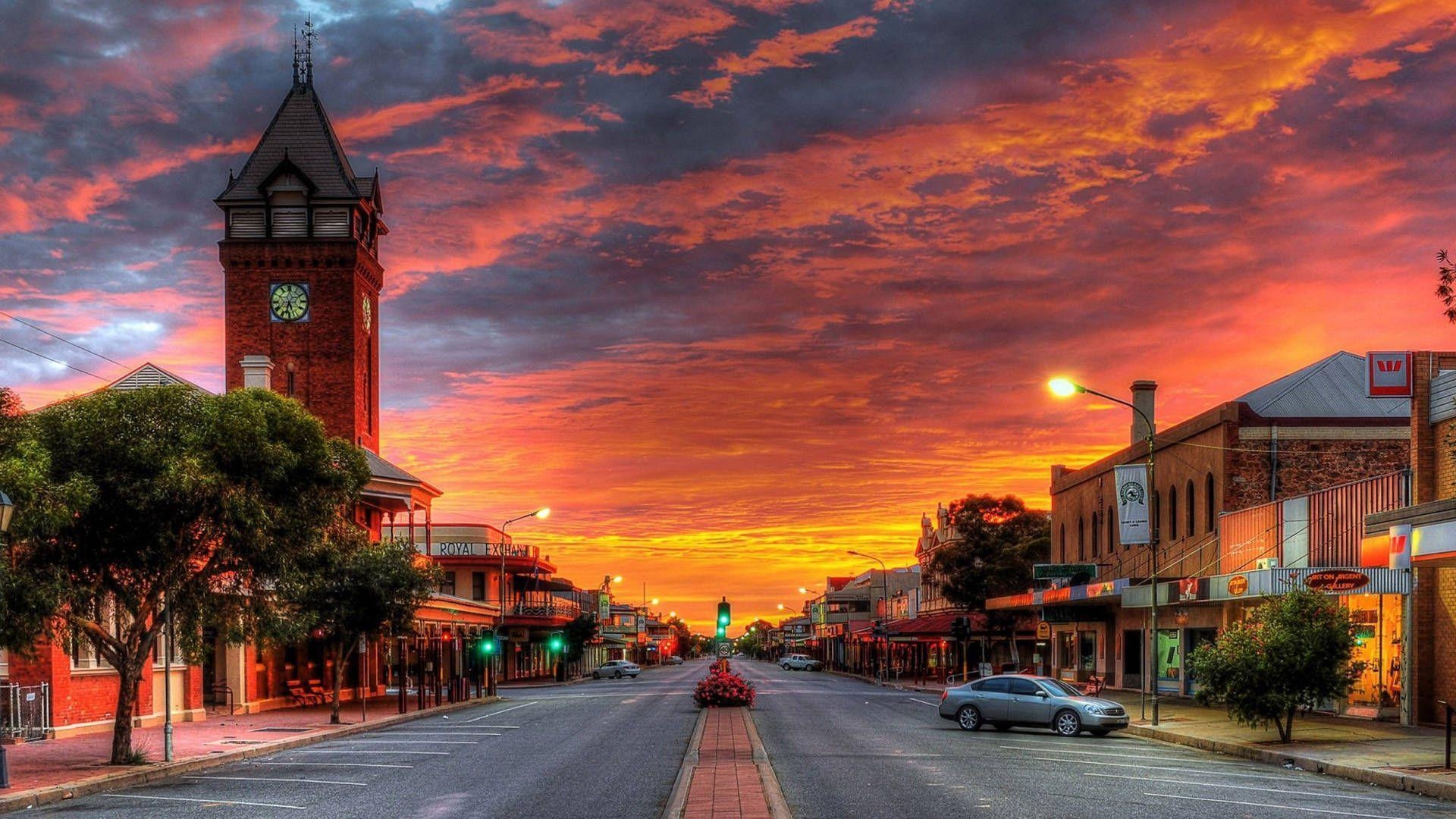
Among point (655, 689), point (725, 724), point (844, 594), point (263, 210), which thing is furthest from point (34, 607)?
point (844, 594)

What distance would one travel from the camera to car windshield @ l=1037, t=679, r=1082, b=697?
32.1 meters

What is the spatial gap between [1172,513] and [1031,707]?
1929 centimetres

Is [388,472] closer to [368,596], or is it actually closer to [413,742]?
[368,596]

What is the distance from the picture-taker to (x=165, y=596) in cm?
2495

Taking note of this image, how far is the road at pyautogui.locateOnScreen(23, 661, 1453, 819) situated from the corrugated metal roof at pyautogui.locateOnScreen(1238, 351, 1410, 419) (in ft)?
53.1

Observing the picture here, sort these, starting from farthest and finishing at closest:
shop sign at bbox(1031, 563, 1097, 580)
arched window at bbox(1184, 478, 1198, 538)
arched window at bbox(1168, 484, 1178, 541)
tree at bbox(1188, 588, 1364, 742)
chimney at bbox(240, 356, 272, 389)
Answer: shop sign at bbox(1031, 563, 1097, 580)
chimney at bbox(240, 356, 272, 389)
arched window at bbox(1168, 484, 1178, 541)
arched window at bbox(1184, 478, 1198, 538)
tree at bbox(1188, 588, 1364, 742)

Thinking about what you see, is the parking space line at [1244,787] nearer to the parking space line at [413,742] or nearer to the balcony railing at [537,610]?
the parking space line at [413,742]

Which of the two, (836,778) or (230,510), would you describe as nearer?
(836,778)

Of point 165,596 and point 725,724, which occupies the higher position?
point 165,596

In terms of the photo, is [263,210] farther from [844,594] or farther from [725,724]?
[844,594]

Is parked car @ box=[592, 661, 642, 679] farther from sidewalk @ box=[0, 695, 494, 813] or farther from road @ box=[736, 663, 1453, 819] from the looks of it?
road @ box=[736, 663, 1453, 819]

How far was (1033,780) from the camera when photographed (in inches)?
813

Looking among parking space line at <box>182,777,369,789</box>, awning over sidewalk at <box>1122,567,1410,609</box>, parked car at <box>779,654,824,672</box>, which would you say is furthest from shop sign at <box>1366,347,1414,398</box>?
parked car at <box>779,654,824,672</box>

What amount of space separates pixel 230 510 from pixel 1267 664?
64.3ft
